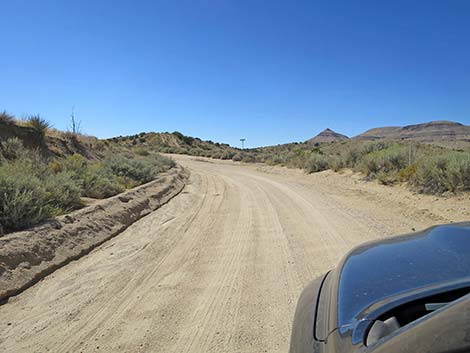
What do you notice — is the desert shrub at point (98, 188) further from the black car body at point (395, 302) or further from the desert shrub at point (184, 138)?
the desert shrub at point (184, 138)

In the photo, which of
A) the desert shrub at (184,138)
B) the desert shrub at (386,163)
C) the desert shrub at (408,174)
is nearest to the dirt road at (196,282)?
the desert shrub at (408,174)

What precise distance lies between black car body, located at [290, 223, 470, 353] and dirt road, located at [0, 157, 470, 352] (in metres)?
1.47

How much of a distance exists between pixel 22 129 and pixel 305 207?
1417 centimetres

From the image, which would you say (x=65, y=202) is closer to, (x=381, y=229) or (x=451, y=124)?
(x=381, y=229)

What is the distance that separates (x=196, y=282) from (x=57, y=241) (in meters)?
3.10

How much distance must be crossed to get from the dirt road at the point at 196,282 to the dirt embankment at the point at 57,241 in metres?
0.22

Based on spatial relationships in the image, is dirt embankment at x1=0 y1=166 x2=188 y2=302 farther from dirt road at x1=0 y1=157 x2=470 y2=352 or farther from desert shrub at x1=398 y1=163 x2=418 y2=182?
desert shrub at x1=398 y1=163 x2=418 y2=182

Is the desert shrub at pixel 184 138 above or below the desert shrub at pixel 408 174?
above

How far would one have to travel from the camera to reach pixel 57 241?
620 cm

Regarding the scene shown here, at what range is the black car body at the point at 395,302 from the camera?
1.22 meters

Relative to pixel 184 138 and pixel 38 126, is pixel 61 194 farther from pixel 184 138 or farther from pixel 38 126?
pixel 184 138

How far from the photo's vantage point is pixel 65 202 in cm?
834

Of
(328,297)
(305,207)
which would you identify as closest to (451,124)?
(305,207)

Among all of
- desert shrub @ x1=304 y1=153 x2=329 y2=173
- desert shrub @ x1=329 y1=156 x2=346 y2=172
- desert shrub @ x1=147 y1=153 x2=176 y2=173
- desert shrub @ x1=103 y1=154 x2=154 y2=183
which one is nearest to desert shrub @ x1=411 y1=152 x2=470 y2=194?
desert shrub @ x1=329 y1=156 x2=346 y2=172
